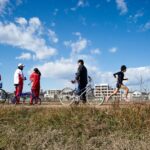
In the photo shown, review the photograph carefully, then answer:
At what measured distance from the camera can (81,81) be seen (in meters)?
14.9

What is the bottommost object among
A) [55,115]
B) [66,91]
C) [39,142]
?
[39,142]

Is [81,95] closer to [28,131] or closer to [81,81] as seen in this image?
[81,81]

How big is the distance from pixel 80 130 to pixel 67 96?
625cm

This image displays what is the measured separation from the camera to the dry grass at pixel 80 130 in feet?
28.1

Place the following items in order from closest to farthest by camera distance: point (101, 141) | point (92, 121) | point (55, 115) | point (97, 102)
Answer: point (101, 141) < point (92, 121) < point (55, 115) < point (97, 102)

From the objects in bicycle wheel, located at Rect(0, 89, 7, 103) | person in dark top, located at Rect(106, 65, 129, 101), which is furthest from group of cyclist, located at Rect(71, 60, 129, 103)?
bicycle wheel, located at Rect(0, 89, 7, 103)

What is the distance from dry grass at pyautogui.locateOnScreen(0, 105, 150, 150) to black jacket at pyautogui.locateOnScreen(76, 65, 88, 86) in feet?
14.9

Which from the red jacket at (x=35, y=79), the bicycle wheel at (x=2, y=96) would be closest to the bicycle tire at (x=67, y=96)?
the red jacket at (x=35, y=79)

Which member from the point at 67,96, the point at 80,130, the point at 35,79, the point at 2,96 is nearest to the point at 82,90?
the point at 67,96

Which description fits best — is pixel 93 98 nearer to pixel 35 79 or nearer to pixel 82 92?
pixel 82 92

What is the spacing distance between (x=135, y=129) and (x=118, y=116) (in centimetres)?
70

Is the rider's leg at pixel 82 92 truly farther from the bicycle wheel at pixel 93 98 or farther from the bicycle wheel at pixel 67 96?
the bicycle wheel at pixel 67 96

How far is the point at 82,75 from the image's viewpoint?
14875mm

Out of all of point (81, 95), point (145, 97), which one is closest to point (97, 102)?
point (81, 95)
